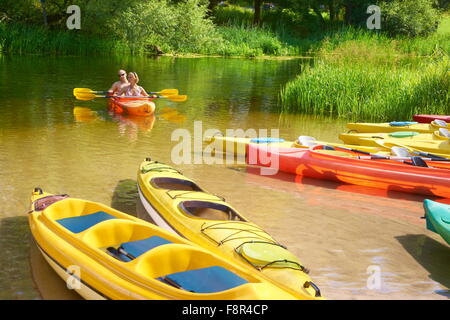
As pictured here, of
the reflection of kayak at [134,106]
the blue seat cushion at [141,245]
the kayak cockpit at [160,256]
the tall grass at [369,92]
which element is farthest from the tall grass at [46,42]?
the blue seat cushion at [141,245]

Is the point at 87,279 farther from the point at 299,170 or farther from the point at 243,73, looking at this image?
the point at 243,73

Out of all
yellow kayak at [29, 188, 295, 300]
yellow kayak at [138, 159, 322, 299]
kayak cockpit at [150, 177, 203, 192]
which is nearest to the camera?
yellow kayak at [29, 188, 295, 300]

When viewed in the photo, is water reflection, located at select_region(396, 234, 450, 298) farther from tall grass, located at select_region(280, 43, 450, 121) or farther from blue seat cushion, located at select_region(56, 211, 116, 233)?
tall grass, located at select_region(280, 43, 450, 121)

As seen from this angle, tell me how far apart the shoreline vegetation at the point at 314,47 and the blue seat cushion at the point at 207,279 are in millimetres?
8637

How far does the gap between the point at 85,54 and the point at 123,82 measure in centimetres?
1183

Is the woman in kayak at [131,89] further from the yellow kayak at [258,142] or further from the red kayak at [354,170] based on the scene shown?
the red kayak at [354,170]

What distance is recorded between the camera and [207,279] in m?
4.26

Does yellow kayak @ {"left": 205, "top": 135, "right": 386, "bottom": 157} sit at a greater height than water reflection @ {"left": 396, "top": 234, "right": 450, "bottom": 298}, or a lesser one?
greater

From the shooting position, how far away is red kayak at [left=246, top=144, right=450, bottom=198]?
7605mm

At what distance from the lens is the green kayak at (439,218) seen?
557cm

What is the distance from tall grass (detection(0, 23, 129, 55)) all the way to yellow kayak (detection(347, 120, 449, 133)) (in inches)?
625

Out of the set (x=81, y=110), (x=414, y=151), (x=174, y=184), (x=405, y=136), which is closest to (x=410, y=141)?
(x=405, y=136)

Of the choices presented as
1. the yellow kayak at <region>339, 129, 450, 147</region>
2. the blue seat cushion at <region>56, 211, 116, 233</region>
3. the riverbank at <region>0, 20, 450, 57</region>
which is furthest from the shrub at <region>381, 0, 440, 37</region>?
the blue seat cushion at <region>56, 211, 116, 233</region>
